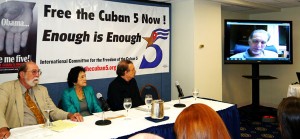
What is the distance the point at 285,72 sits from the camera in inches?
226

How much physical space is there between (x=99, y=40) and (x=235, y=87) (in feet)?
11.7

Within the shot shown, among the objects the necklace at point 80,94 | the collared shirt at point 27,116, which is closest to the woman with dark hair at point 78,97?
the necklace at point 80,94

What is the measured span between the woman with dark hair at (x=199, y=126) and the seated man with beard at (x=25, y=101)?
1483 mm

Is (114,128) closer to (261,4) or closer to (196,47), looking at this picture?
(196,47)

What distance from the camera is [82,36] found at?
11.8 feet

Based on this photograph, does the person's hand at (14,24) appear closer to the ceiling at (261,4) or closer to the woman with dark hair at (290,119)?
the ceiling at (261,4)

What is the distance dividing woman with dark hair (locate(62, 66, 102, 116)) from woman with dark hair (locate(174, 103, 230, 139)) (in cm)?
204

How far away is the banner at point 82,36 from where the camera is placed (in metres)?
3.04

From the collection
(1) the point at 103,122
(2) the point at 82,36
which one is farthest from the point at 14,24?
(1) the point at 103,122

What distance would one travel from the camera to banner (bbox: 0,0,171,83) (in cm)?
304

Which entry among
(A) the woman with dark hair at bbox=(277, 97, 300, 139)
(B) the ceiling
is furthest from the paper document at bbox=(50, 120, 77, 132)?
(B) the ceiling

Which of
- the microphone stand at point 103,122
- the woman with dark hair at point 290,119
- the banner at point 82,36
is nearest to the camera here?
the woman with dark hair at point 290,119

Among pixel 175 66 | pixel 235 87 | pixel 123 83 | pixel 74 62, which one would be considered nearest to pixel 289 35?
pixel 235 87

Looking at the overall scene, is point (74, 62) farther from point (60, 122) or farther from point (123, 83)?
point (60, 122)
